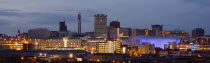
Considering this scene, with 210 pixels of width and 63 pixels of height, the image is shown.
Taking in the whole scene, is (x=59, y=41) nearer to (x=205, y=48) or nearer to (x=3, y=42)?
(x=3, y=42)

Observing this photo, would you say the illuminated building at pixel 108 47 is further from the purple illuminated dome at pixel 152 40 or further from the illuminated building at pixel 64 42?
the purple illuminated dome at pixel 152 40

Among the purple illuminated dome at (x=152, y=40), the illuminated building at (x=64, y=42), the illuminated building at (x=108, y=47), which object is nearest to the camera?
the illuminated building at (x=108, y=47)

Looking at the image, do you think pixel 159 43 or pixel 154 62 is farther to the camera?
pixel 159 43

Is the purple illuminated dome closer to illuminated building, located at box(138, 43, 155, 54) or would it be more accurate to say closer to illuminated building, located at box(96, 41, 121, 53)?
illuminated building, located at box(96, 41, 121, 53)

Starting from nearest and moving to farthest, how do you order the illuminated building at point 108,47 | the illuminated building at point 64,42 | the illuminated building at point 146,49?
the illuminated building at point 146,49 < the illuminated building at point 108,47 < the illuminated building at point 64,42

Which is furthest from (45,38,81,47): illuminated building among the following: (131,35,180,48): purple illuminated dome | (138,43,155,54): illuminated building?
(138,43,155,54): illuminated building

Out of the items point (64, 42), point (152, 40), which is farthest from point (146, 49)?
point (152, 40)

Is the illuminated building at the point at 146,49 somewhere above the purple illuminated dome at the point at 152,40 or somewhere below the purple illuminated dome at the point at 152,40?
below

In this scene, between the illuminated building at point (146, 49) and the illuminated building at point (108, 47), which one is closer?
the illuminated building at point (146, 49)

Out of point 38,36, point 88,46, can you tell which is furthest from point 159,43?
point 38,36

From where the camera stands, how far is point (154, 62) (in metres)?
82.3

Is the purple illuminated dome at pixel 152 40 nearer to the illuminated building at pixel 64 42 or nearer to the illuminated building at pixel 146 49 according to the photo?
the illuminated building at pixel 64 42

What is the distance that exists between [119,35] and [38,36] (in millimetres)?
30595

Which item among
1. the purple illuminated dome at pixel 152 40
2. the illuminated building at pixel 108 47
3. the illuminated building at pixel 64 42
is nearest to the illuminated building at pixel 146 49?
the illuminated building at pixel 108 47
